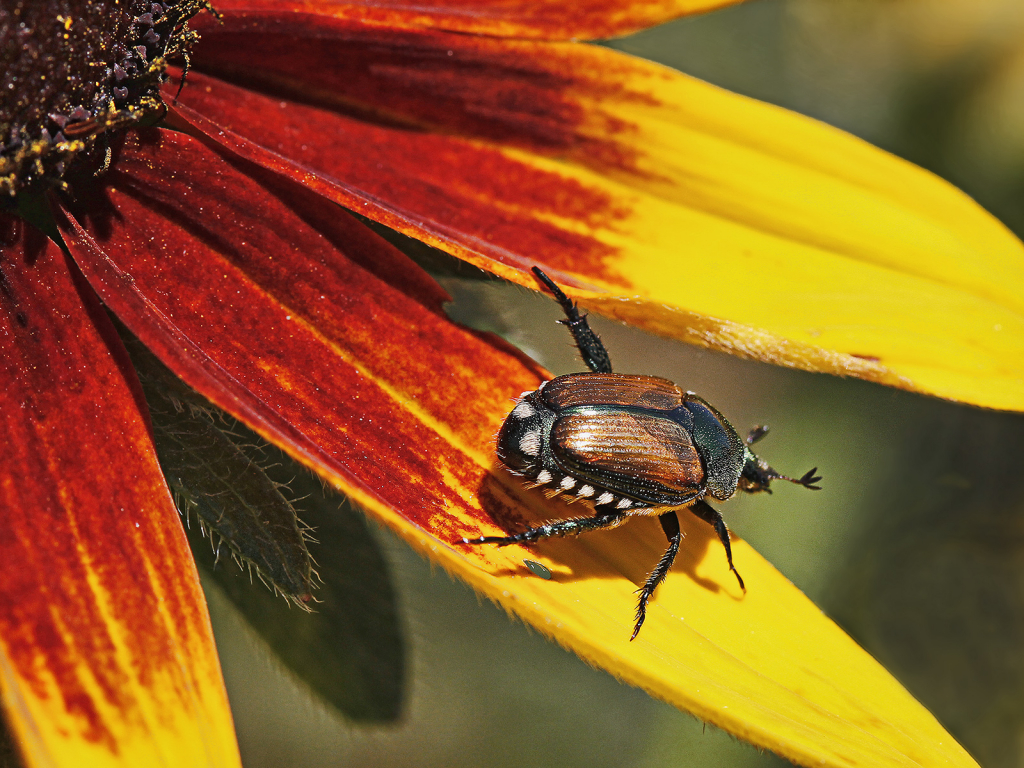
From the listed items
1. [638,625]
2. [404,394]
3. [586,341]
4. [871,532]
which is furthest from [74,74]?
[871,532]

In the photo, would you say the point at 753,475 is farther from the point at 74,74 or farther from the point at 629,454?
the point at 74,74

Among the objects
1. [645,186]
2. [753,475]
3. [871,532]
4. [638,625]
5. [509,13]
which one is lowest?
[871,532]

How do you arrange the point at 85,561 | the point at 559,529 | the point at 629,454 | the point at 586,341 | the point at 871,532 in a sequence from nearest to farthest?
the point at 85,561 < the point at 559,529 < the point at 629,454 < the point at 586,341 < the point at 871,532

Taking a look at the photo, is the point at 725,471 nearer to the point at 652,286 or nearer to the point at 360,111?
the point at 652,286

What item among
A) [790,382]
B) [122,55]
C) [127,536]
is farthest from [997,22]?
[127,536]

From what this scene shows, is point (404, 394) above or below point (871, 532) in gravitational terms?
above

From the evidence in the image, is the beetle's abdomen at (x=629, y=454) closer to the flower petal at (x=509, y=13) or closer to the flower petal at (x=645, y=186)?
the flower petal at (x=645, y=186)

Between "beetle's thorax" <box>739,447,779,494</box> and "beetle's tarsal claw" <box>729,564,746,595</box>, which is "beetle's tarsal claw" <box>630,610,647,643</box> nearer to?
"beetle's tarsal claw" <box>729,564,746,595</box>

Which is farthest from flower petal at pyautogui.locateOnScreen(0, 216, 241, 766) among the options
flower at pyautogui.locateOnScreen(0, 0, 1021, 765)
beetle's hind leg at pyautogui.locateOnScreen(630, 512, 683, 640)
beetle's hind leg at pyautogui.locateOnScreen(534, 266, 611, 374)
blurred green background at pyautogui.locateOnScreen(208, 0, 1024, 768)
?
blurred green background at pyautogui.locateOnScreen(208, 0, 1024, 768)
